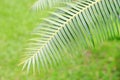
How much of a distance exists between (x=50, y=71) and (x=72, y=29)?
1.79 metres

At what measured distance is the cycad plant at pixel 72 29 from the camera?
1.78 meters

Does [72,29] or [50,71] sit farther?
[50,71]

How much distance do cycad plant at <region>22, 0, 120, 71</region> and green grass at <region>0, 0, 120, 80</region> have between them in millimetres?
1467

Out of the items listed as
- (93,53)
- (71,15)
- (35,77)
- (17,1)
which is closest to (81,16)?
(71,15)

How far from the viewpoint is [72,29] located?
1.86 metres

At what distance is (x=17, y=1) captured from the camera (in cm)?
573

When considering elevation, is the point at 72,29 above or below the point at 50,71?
above

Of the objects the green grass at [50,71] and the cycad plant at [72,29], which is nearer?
the cycad plant at [72,29]

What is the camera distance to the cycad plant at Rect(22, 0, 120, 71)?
1779mm

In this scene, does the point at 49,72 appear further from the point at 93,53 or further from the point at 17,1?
the point at 17,1

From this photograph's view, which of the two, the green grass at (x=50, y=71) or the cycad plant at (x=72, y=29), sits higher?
the cycad plant at (x=72, y=29)

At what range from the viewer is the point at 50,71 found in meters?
3.57

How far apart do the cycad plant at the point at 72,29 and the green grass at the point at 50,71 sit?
147 cm

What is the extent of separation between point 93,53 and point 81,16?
2.14m
